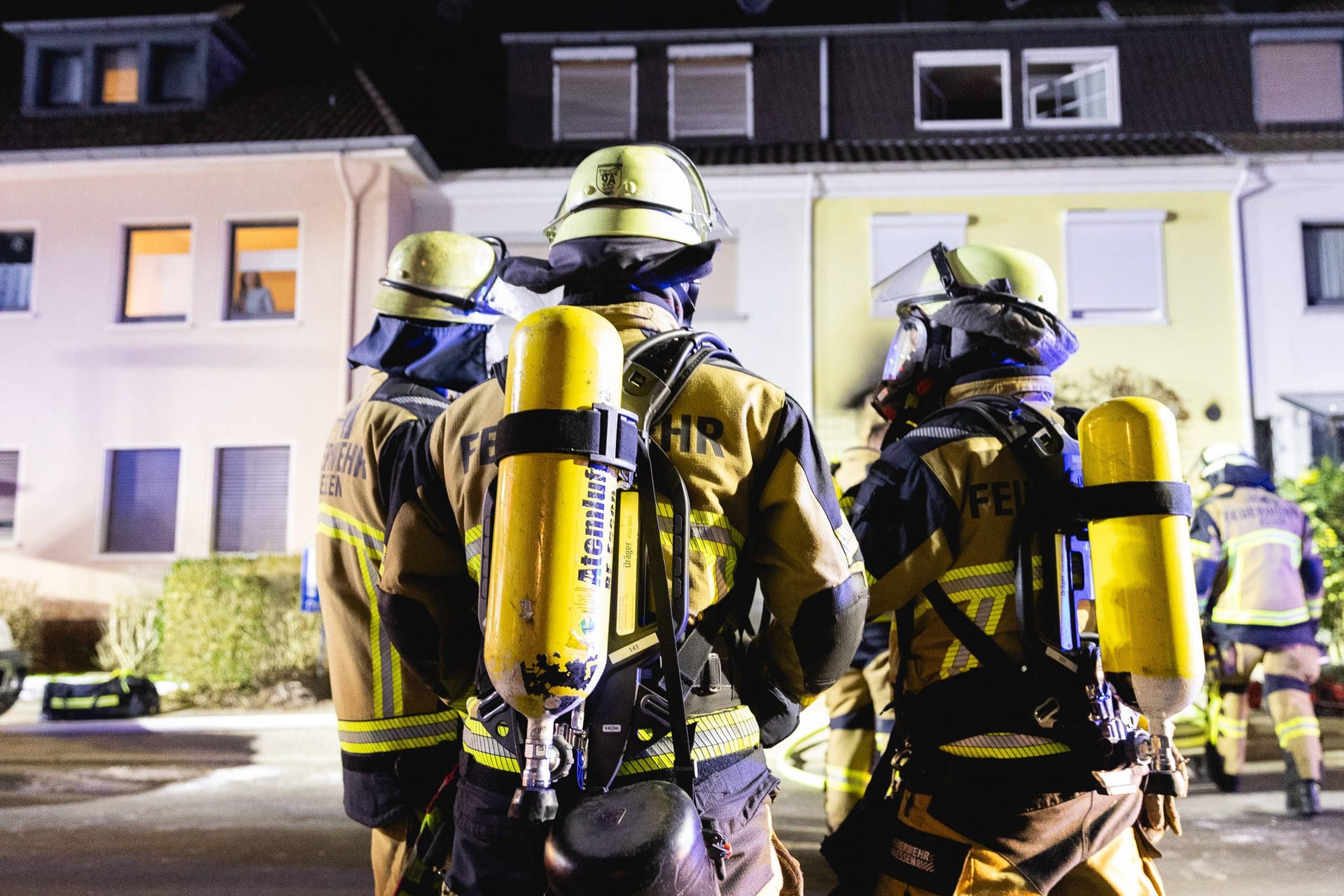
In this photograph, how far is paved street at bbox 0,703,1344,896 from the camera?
431 centimetres

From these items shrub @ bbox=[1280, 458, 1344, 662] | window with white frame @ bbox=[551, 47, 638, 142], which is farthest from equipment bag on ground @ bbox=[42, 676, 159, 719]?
shrub @ bbox=[1280, 458, 1344, 662]

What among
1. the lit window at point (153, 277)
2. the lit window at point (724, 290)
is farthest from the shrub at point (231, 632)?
the lit window at point (724, 290)

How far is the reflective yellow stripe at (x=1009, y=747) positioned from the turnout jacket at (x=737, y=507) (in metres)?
0.50

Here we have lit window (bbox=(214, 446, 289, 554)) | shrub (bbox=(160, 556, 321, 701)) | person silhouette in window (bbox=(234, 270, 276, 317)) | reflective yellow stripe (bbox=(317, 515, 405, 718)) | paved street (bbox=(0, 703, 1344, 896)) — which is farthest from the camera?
person silhouette in window (bbox=(234, 270, 276, 317))

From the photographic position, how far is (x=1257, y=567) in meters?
5.80

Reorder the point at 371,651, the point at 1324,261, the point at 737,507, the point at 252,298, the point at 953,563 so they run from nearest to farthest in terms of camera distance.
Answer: the point at 737,507 → the point at 953,563 → the point at 371,651 → the point at 1324,261 → the point at 252,298

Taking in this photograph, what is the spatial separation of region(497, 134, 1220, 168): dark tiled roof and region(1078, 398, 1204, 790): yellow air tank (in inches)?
483

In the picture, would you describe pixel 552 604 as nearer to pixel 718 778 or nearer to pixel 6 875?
pixel 718 778

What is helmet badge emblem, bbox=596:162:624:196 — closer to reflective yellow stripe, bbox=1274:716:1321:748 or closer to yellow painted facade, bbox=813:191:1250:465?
reflective yellow stripe, bbox=1274:716:1321:748

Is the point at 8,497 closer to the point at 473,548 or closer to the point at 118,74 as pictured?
the point at 118,74

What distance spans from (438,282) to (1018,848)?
2.18m

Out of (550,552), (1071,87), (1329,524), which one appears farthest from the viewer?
(1071,87)

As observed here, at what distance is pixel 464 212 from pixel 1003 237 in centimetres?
781

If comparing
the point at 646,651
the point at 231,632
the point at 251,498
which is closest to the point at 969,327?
the point at 646,651
